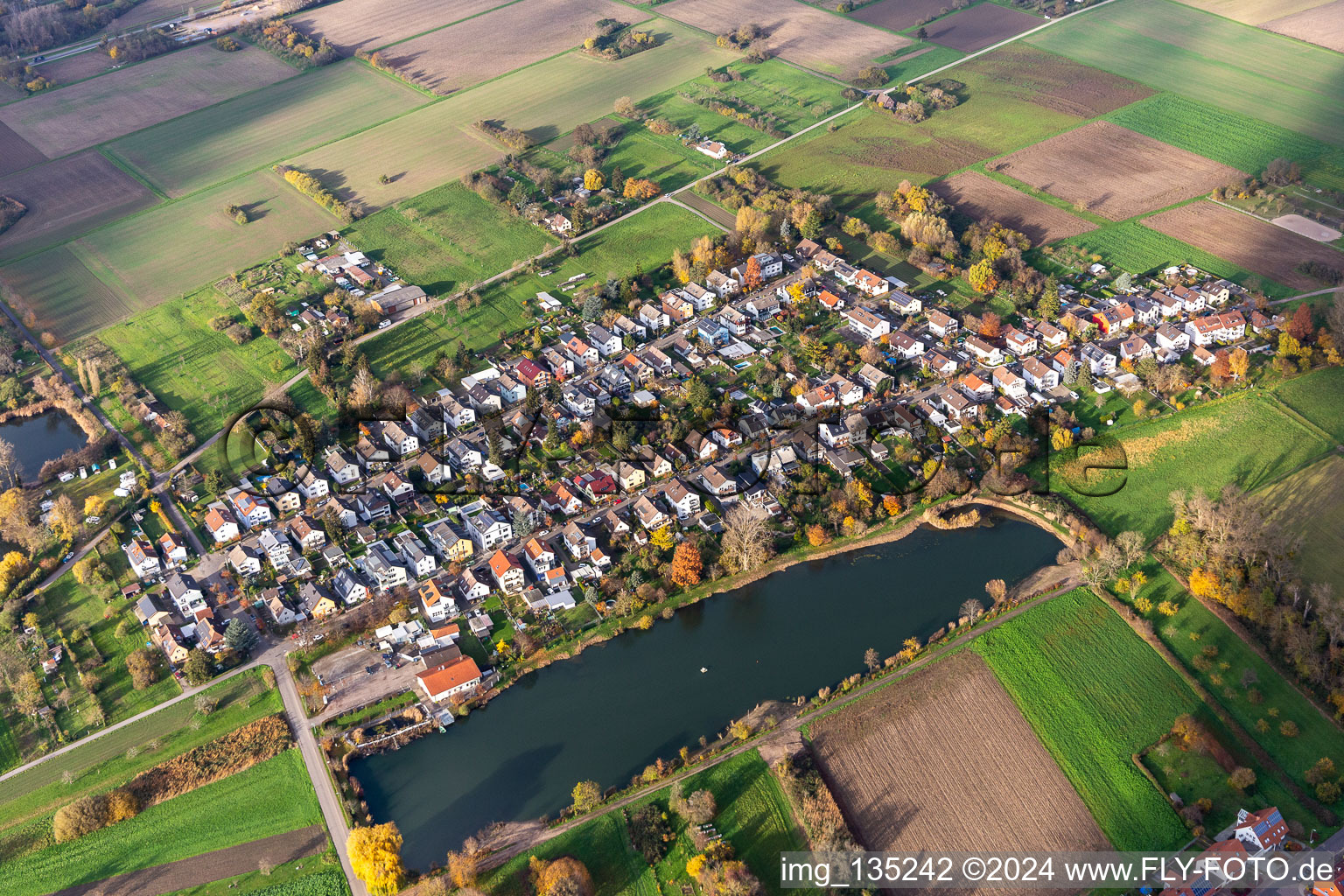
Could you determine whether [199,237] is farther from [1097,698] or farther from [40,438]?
[1097,698]

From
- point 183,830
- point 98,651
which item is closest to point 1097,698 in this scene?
point 183,830

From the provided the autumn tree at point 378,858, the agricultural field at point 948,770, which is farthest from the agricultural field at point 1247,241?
the autumn tree at point 378,858

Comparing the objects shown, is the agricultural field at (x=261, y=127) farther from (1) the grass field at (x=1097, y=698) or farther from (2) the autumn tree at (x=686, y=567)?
(1) the grass field at (x=1097, y=698)

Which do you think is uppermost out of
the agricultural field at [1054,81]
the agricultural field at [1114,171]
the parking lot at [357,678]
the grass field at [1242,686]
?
the agricultural field at [1054,81]

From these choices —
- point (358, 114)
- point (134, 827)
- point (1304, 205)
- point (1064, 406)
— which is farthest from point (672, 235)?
point (134, 827)

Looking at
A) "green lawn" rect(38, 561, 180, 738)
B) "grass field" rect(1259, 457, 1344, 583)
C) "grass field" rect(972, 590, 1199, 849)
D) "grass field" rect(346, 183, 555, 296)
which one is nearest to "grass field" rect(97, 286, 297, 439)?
"grass field" rect(346, 183, 555, 296)

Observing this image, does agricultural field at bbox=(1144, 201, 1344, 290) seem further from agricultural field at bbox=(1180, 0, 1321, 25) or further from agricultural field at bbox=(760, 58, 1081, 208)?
agricultural field at bbox=(1180, 0, 1321, 25)

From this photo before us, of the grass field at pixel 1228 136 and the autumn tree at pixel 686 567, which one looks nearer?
the autumn tree at pixel 686 567

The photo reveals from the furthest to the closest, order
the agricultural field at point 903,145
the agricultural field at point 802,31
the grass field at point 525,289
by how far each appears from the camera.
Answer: the agricultural field at point 802,31, the agricultural field at point 903,145, the grass field at point 525,289
